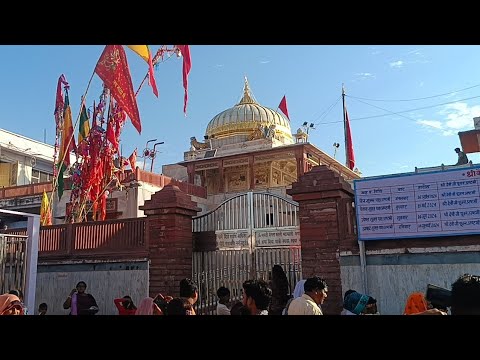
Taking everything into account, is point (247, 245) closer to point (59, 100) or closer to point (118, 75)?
point (118, 75)

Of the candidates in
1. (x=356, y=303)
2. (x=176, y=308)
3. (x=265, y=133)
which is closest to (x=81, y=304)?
(x=176, y=308)

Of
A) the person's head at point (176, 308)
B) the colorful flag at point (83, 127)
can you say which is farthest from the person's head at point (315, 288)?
the colorful flag at point (83, 127)

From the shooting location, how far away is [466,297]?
233 cm

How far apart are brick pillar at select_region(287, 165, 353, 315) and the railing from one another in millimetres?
2826

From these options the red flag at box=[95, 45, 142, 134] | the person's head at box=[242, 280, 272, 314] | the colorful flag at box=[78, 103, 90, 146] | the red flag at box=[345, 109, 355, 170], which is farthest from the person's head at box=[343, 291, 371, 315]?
the red flag at box=[345, 109, 355, 170]

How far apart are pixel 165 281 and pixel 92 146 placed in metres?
7.35

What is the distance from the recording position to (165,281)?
7652mm

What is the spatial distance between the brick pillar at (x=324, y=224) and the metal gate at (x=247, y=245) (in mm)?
381

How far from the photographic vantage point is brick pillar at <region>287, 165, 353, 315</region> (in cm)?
664

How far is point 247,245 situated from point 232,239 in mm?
292

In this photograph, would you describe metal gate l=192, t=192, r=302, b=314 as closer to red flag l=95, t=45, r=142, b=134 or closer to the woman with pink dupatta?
the woman with pink dupatta

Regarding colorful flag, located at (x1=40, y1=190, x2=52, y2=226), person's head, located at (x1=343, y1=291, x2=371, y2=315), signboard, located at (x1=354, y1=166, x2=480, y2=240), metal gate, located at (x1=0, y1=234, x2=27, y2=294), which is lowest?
person's head, located at (x1=343, y1=291, x2=371, y2=315)
